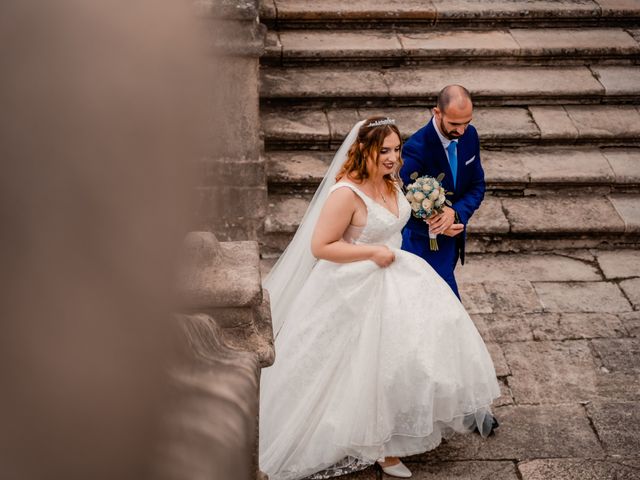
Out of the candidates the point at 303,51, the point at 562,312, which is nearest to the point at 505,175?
the point at 562,312

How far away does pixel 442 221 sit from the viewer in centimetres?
431

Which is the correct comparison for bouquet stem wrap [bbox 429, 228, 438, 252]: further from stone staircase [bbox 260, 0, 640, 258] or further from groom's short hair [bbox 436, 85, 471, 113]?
stone staircase [bbox 260, 0, 640, 258]

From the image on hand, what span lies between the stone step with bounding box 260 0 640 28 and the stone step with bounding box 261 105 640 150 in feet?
2.90

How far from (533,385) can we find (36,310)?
4.70 m

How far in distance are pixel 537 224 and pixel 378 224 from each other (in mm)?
2679

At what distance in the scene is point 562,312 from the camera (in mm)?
5594

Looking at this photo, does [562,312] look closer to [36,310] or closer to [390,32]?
[390,32]

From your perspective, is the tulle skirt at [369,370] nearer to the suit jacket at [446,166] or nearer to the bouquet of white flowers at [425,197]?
the bouquet of white flowers at [425,197]

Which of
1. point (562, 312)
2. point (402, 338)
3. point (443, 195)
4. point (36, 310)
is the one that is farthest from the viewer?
point (562, 312)

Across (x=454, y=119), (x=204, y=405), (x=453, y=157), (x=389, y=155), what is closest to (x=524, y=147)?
(x=453, y=157)

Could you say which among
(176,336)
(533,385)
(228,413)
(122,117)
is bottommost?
(533,385)

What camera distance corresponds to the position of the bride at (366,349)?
3.88 m

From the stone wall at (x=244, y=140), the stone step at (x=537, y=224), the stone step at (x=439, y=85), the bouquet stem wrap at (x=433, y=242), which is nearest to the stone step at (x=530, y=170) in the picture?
the stone step at (x=537, y=224)

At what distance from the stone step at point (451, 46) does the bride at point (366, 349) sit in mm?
3098
